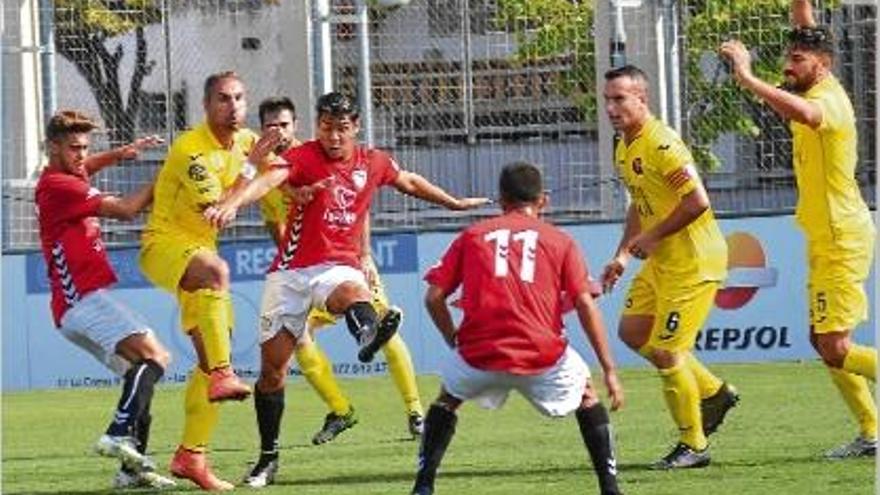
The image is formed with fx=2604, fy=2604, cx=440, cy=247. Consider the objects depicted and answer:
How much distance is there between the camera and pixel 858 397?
13.8 meters

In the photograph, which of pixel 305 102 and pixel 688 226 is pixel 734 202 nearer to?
pixel 305 102

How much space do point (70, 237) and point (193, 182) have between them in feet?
2.33

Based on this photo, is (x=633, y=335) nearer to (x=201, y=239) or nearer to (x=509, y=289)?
(x=201, y=239)

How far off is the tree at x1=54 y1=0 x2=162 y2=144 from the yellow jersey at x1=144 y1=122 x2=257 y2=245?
12.9 metres

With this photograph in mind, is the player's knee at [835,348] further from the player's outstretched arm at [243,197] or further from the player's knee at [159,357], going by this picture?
the player's knee at [159,357]

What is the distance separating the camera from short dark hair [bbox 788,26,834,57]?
43.3 ft

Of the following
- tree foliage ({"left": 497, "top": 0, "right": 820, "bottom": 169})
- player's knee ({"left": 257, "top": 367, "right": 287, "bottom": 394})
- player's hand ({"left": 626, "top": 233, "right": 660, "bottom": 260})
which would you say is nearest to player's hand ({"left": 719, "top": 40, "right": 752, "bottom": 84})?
player's hand ({"left": 626, "top": 233, "right": 660, "bottom": 260})

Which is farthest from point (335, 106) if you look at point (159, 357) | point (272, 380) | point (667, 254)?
point (667, 254)

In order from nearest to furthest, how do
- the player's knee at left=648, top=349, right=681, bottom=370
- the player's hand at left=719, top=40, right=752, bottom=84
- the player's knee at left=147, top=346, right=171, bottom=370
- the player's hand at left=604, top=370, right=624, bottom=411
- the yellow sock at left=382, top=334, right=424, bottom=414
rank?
the player's hand at left=604, top=370, right=624, bottom=411 → the player's hand at left=719, top=40, right=752, bottom=84 → the player's knee at left=147, top=346, right=171, bottom=370 → the player's knee at left=648, top=349, right=681, bottom=370 → the yellow sock at left=382, top=334, right=424, bottom=414

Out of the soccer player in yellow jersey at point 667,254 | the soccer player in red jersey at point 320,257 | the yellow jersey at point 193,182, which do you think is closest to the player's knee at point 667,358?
the soccer player in yellow jersey at point 667,254

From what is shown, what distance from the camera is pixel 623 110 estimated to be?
1362cm

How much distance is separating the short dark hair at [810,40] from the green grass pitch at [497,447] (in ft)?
6.95

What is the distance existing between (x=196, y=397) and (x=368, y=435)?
11.9 feet

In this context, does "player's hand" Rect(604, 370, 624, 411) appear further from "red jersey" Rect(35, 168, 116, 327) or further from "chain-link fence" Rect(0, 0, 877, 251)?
"chain-link fence" Rect(0, 0, 877, 251)
